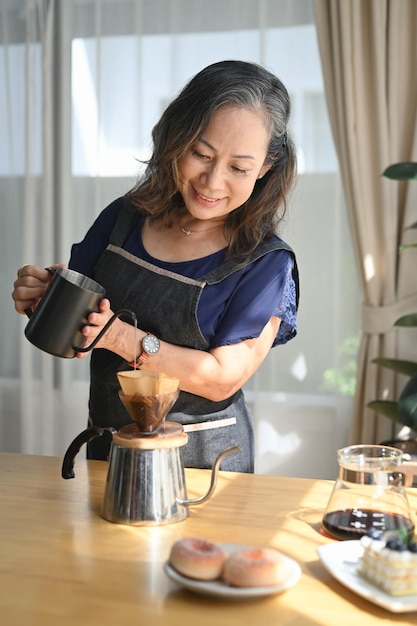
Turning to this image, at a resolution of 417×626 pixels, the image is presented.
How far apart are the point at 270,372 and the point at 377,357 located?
499 millimetres

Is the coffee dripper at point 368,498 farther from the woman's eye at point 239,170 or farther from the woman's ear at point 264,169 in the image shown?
the woman's ear at point 264,169

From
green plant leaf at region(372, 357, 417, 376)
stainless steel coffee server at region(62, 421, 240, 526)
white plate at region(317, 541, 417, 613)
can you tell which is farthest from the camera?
green plant leaf at region(372, 357, 417, 376)

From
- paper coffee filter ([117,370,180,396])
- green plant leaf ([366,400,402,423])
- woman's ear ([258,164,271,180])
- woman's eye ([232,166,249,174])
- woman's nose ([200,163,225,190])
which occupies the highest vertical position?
woman's ear ([258,164,271,180])

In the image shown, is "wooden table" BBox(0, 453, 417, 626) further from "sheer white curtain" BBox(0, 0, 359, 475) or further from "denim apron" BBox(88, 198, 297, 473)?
"sheer white curtain" BBox(0, 0, 359, 475)

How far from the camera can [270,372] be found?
3.72 metres

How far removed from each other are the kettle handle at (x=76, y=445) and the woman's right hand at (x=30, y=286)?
13.5 inches

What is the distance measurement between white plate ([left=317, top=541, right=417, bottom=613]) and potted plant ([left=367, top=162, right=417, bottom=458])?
1.61m

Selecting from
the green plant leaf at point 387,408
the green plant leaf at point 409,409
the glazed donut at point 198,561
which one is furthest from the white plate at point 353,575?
the green plant leaf at point 387,408

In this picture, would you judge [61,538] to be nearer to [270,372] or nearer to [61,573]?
[61,573]

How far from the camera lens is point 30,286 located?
187 cm

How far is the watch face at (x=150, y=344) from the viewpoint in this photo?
74.0 inches

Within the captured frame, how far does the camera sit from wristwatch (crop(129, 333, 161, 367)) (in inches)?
74.0

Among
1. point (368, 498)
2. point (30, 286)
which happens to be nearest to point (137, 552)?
point (368, 498)

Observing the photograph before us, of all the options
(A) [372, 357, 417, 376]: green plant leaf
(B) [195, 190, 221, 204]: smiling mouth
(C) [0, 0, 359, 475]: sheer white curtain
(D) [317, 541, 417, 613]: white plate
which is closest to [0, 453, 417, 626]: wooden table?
(D) [317, 541, 417, 613]: white plate
